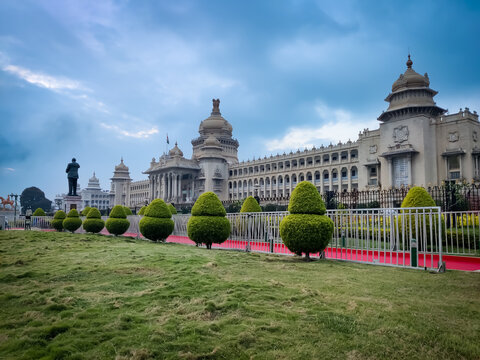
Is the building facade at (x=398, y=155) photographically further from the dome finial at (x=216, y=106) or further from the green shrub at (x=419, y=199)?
the dome finial at (x=216, y=106)

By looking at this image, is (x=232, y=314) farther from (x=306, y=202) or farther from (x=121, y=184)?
(x=121, y=184)

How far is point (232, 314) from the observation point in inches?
165

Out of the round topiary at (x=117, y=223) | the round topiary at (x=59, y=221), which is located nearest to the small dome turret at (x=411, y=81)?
the round topiary at (x=117, y=223)

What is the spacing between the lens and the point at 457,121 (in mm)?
34500

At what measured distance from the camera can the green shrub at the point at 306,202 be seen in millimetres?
9367

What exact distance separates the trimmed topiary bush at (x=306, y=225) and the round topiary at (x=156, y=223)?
769 centimetres

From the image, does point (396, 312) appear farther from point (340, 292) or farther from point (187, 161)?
point (187, 161)

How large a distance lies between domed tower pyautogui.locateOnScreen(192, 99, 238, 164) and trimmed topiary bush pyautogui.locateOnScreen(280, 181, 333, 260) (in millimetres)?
65488

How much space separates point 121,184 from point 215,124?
32.0m

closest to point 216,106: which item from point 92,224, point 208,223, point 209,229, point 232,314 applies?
point 92,224

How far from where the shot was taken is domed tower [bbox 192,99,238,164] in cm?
7594

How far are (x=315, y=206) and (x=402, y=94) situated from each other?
112 ft

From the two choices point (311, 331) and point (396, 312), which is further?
point (396, 312)

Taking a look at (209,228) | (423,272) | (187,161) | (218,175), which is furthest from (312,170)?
(423,272)
